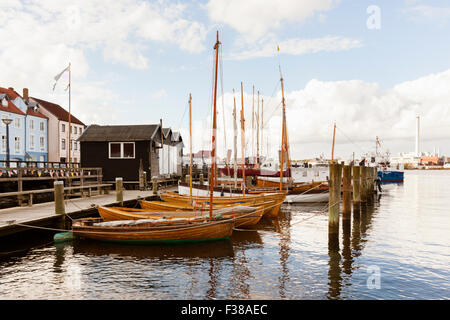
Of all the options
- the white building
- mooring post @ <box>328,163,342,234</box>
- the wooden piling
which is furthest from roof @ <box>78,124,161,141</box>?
the white building

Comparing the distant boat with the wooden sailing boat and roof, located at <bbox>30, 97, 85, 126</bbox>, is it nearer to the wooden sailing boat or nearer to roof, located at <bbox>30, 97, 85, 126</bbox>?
roof, located at <bbox>30, 97, 85, 126</bbox>

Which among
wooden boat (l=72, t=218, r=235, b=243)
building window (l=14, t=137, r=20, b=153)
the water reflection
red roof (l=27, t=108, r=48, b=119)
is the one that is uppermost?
red roof (l=27, t=108, r=48, b=119)

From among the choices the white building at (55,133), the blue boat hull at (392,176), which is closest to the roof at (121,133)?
the white building at (55,133)

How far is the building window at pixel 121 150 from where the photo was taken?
32.7 metres

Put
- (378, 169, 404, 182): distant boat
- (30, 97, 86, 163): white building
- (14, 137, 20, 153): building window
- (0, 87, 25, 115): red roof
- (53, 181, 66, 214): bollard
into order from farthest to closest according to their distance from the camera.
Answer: (378, 169, 404, 182): distant boat
(30, 97, 86, 163): white building
(14, 137, 20, 153): building window
(0, 87, 25, 115): red roof
(53, 181, 66, 214): bollard

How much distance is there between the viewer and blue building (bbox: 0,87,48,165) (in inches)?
1839

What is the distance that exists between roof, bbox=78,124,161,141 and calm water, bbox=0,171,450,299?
732 inches

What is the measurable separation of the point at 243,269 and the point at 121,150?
24144 mm

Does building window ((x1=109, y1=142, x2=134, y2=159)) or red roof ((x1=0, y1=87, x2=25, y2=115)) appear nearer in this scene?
building window ((x1=109, y1=142, x2=134, y2=159))

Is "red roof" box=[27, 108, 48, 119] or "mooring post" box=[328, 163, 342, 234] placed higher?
"red roof" box=[27, 108, 48, 119]

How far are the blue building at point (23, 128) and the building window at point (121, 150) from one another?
2086 cm

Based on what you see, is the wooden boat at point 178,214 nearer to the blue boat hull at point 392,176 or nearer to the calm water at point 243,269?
the calm water at point 243,269

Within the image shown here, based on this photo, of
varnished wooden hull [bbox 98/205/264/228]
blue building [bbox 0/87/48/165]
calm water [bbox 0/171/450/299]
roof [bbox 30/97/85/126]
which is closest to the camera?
calm water [bbox 0/171/450/299]

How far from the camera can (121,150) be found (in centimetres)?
3269
